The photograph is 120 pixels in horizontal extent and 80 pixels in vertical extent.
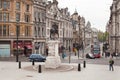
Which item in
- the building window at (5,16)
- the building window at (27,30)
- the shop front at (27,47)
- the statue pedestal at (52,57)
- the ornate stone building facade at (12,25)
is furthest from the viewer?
the shop front at (27,47)

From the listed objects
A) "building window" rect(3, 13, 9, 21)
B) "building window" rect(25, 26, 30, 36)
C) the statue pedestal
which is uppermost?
"building window" rect(3, 13, 9, 21)

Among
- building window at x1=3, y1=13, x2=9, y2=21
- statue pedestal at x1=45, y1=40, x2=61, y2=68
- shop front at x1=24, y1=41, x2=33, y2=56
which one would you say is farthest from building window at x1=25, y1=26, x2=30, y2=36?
statue pedestal at x1=45, y1=40, x2=61, y2=68

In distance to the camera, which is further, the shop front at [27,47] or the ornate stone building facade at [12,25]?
the shop front at [27,47]

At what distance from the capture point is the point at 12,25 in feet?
216

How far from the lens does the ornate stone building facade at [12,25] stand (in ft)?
216

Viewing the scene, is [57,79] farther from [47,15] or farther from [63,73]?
[47,15]

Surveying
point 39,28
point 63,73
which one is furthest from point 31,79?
point 39,28

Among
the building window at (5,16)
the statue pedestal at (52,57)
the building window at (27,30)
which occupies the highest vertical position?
the building window at (5,16)

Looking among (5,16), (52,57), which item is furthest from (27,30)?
(52,57)

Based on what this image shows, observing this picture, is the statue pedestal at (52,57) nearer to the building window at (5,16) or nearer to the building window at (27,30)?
the building window at (5,16)

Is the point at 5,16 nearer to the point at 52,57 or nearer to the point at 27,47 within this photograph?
the point at 27,47

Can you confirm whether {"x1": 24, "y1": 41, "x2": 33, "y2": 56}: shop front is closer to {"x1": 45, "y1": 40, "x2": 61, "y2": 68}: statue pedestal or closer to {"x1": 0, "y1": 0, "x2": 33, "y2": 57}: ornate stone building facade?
{"x1": 0, "y1": 0, "x2": 33, "y2": 57}: ornate stone building facade

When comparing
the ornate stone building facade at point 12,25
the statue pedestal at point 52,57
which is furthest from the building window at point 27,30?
the statue pedestal at point 52,57

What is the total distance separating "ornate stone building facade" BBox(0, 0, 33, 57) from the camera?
2586 inches
